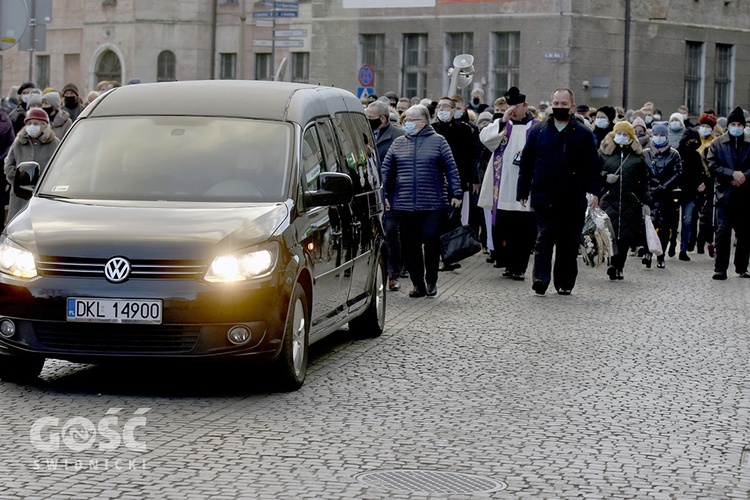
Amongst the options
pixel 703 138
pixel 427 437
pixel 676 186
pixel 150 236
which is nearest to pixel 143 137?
pixel 150 236

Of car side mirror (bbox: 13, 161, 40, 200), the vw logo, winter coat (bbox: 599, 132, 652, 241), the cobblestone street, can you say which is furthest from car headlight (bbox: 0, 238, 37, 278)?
winter coat (bbox: 599, 132, 652, 241)

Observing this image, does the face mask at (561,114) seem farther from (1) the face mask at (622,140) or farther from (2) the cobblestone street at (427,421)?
(2) the cobblestone street at (427,421)

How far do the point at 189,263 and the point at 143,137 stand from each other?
1661 mm

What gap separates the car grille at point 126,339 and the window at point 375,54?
133ft

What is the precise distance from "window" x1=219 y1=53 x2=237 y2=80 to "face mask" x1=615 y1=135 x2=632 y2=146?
3985cm

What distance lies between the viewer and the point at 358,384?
403 inches

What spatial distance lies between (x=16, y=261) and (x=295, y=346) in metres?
1.67

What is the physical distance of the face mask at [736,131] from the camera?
20.0 m

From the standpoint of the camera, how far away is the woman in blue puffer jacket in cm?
1606

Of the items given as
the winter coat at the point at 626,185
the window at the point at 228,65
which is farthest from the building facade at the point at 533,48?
the winter coat at the point at 626,185

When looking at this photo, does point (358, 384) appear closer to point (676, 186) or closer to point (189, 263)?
Answer: point (189, 263)

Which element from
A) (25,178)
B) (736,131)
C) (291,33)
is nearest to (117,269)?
(25,178)

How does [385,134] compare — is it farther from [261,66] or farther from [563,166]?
[261,66]

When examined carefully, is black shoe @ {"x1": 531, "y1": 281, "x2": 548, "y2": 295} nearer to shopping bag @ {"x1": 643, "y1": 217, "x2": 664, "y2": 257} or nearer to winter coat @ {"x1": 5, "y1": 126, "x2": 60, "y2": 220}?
shopping bag @ {"x1": 643, "y1": 217, "x2": 664, "y2": 257}
